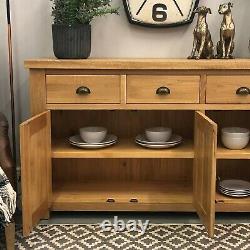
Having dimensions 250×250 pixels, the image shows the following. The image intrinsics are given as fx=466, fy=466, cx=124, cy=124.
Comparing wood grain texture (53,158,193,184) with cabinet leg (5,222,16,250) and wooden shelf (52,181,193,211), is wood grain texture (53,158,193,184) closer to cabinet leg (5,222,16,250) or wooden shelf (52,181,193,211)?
wooden shelf (52,181,193,211)

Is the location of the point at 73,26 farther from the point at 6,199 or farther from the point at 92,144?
the point at 6,199

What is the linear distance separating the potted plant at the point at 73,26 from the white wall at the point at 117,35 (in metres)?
0.32

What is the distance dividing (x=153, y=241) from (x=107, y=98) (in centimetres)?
73

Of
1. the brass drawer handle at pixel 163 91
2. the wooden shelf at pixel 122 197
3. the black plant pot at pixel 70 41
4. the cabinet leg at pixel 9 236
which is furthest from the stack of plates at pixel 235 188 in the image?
the cabinet leg at pixel 9 236

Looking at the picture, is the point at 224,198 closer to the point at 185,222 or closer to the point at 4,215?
the point at 185,222

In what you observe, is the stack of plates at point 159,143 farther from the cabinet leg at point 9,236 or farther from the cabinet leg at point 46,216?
the cabinet leg at point 9,236

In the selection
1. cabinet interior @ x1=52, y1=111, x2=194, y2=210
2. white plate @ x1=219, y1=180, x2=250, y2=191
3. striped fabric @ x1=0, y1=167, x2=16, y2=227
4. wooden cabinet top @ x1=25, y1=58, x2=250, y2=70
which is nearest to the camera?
striped fabric @ x1=0, y1=167, x2=16, y2=227

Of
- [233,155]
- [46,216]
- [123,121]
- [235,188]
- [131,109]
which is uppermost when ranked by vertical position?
[131,109]

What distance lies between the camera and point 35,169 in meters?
2.15

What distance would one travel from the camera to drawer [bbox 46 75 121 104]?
232cm

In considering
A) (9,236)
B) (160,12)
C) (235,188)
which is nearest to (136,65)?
(160,12)

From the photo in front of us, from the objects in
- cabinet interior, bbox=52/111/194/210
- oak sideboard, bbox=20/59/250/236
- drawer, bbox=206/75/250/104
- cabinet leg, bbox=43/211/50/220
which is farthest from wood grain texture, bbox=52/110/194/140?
cabinet leg, bbox=43/211/50/220

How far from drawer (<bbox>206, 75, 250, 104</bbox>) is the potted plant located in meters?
0.65

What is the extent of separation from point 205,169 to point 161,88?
1.50 feet
